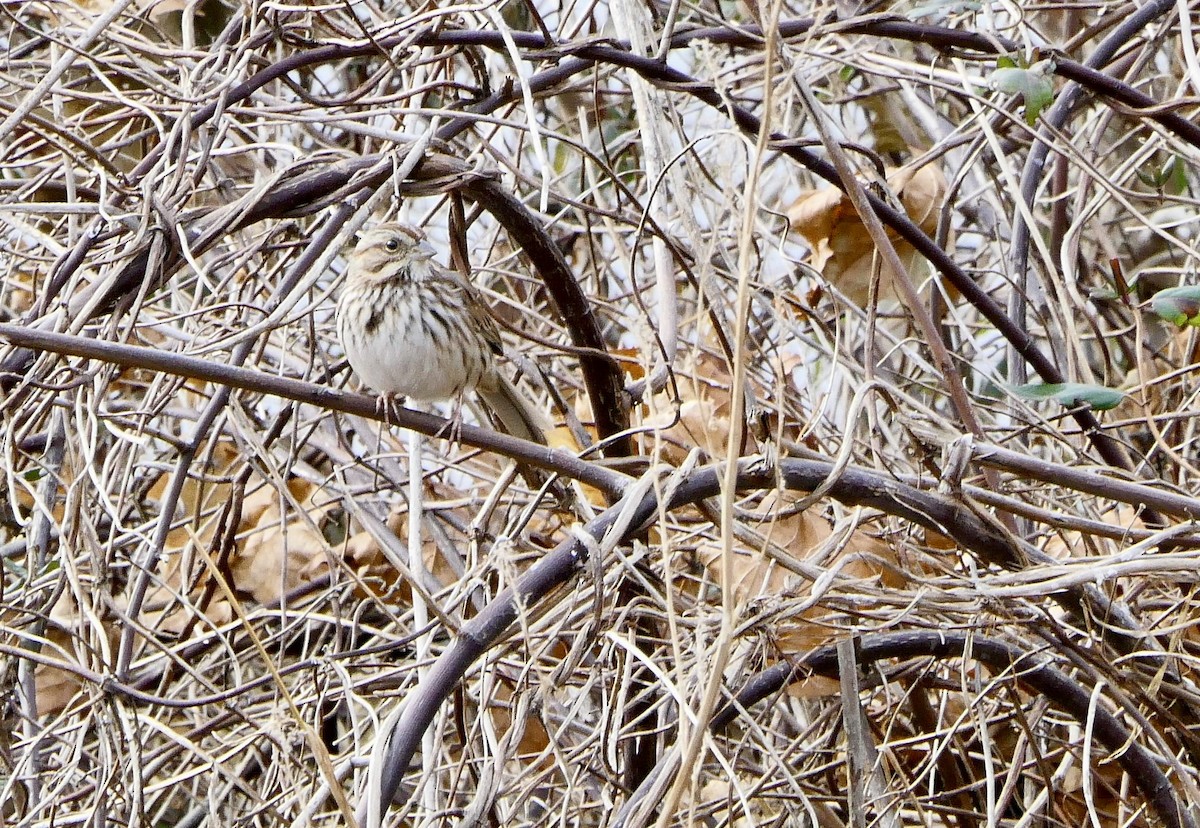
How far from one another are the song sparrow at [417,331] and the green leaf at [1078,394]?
1192 millimetres

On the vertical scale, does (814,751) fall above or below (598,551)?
below

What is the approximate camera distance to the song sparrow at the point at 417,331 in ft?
10.6

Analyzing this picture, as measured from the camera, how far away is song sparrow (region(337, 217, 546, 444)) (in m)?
3.23

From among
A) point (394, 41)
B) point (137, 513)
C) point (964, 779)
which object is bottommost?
point (964, 779)

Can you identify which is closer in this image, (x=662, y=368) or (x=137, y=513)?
(x=662, y=368)

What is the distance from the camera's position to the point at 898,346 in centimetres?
299

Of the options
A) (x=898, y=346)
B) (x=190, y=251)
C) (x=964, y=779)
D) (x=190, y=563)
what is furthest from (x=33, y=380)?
(x=964, y=779)

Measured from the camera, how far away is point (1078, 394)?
7.70 feet

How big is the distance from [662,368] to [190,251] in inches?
30.4

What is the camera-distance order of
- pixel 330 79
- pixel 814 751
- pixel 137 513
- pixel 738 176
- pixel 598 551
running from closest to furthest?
pixel 598 551, pixel 814 751, pixel 137 513, pixel 738 176, pixel 330 79

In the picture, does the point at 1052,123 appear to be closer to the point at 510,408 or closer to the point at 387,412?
the point at 510,408

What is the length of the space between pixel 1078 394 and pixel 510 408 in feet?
4.63

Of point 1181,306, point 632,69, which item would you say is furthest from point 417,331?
point 1181,306

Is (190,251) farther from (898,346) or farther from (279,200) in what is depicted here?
(898,346)
